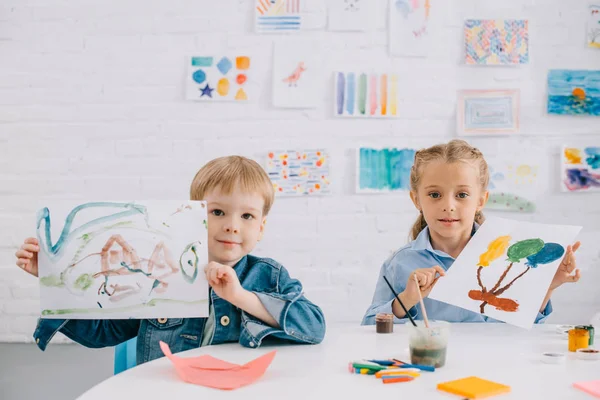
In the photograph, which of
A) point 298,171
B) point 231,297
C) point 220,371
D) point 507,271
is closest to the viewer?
point 220,371

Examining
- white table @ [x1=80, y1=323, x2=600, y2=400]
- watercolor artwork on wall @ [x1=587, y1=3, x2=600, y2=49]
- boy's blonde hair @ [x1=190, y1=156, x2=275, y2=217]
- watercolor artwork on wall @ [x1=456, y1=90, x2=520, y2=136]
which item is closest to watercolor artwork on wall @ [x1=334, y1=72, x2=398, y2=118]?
watercolor artwork on wall @ [x1=456, y1=90, x2=520, y2=136]

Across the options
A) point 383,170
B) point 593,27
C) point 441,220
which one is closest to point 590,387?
point 441,220

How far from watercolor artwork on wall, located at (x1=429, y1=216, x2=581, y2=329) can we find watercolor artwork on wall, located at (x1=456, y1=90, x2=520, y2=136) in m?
1.36

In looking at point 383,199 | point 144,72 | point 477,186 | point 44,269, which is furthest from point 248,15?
point 44,269

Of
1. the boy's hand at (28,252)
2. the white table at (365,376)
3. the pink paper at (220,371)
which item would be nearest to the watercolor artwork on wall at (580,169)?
the white table at (365,376)

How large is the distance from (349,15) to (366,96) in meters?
0.34

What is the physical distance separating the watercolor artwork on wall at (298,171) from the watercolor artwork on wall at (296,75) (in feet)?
0.66

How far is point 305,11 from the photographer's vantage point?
288 centimetres

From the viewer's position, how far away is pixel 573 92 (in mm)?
2891

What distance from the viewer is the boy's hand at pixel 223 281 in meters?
1.34

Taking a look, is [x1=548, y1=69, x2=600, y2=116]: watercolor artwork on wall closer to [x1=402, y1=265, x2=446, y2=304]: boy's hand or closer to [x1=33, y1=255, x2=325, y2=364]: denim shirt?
[x1=402, y1=265, x2=446, y2=304]: boy's hand

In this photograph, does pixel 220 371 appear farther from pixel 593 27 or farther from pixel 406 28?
pixel 593 27

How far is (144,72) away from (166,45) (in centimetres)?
14

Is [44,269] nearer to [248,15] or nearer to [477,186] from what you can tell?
[477,186]
